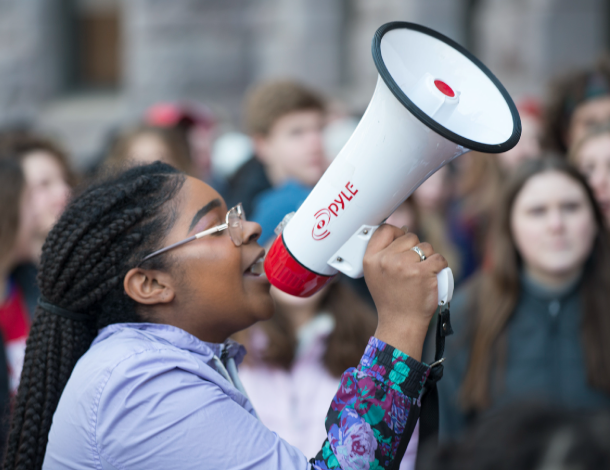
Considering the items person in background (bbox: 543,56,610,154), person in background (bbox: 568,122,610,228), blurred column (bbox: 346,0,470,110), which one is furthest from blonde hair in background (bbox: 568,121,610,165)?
blurred column (bbox: 346,0,470,110)

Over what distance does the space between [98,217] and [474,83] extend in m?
0.95

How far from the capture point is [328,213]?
4.96 feet

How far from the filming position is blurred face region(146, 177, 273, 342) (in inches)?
58.9

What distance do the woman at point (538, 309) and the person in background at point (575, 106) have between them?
1.12m

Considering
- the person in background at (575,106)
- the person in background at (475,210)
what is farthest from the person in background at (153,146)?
the person in background at (575,106)

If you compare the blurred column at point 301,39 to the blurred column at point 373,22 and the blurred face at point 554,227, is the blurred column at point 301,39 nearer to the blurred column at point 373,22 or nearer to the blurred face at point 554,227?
the blurred column at point 373,22

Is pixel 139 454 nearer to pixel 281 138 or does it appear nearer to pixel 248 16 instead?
pixel 281 138

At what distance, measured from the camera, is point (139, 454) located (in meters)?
1.24

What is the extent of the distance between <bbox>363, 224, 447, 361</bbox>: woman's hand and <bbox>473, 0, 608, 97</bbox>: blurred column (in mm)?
4818

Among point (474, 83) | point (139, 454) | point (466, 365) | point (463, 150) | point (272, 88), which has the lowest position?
point (466, 365)

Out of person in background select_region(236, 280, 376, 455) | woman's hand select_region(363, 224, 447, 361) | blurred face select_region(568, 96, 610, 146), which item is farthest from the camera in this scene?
blurred face select_region(568, 96, 610, 146)

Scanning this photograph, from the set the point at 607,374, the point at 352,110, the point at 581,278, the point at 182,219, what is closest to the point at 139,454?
the point at 182,219

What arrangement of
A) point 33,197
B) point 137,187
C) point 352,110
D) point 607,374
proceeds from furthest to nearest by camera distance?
1. point 352,110
2. point 33,197
3. point 607,374
4. point 137,187

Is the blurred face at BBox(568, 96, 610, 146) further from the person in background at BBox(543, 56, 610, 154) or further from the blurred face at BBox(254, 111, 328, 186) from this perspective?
the blurred face at BBox(254, 111, 328, 186)
